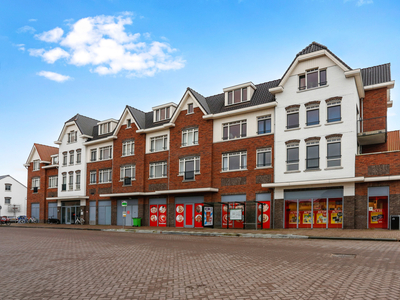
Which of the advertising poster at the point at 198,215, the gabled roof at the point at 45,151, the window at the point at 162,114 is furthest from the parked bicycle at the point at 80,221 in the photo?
the advertising poster at the point at 198,215

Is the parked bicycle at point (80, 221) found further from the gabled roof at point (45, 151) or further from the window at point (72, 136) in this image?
the gabled roof at point (45, 151)

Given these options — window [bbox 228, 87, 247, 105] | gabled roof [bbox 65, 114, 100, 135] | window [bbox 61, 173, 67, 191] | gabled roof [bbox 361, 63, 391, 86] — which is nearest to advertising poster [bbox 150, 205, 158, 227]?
window [bbox 228, 87, 247, 105]

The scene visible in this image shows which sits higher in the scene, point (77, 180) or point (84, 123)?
point (84, 123)

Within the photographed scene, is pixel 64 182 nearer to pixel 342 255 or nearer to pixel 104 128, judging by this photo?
pixel 104 128

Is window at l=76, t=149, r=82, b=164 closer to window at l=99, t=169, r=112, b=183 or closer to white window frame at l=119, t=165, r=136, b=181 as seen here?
window at l=99, t=169, r=112, b=183

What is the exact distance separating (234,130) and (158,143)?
9.09m

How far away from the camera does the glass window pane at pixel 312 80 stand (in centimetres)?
2676

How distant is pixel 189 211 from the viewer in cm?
3228

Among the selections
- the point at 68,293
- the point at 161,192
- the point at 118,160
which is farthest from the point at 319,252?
the point at 118,160

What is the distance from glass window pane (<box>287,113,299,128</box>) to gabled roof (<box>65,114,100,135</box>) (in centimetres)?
2648

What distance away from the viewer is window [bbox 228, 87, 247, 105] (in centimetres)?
3130

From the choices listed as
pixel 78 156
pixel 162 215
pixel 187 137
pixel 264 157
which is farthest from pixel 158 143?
pixel 78 156

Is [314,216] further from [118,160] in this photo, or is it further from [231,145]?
[118,160]

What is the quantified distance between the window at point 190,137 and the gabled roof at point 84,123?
1611cm
